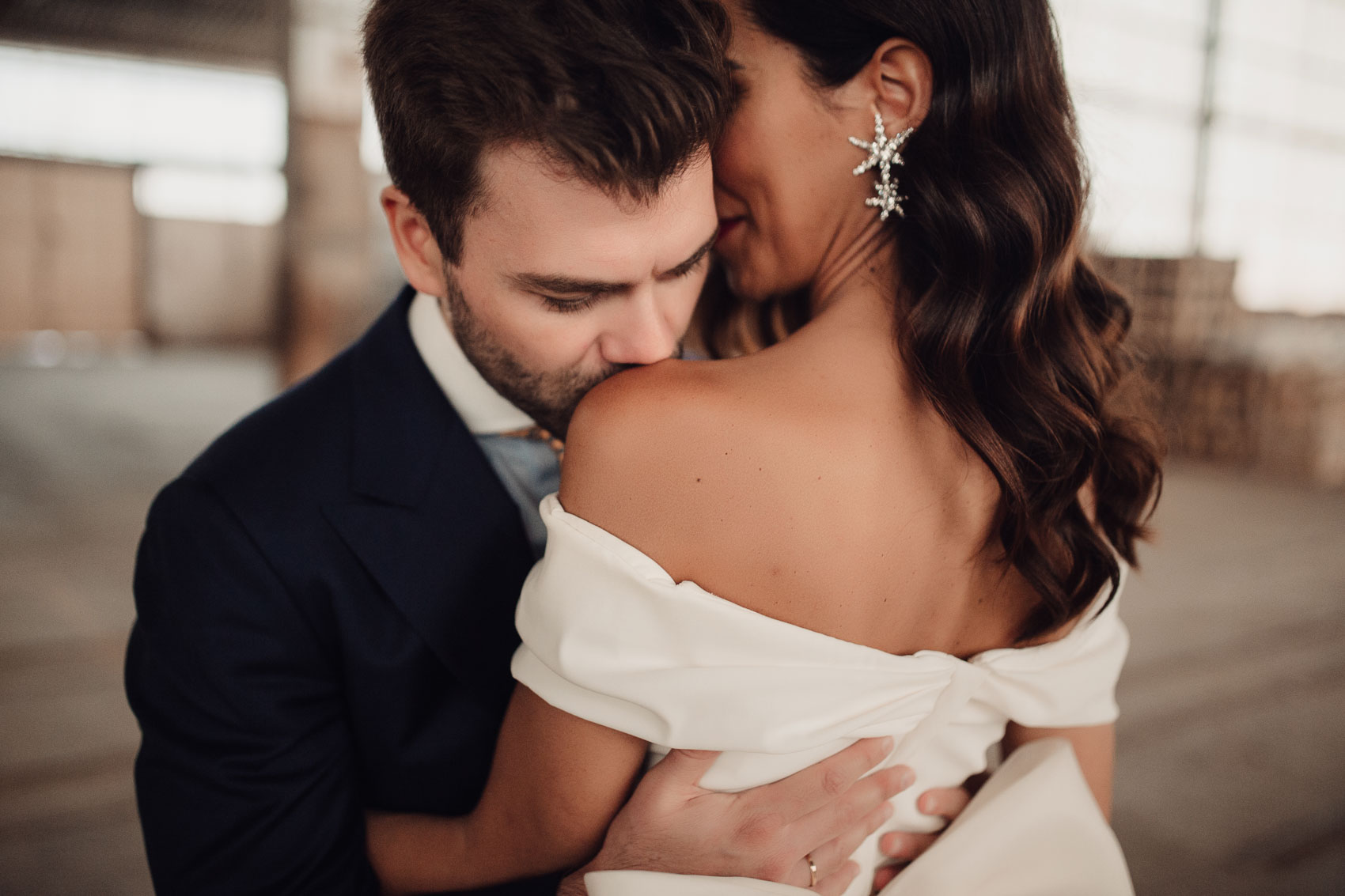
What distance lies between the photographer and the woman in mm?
853

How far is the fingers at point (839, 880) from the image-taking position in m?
0.99

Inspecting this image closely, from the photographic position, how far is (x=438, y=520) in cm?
110

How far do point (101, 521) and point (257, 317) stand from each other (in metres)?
9.31

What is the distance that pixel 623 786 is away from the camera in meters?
0.96

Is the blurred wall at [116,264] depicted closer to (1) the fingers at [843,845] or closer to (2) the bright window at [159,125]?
(2) the bright window at [159,125]

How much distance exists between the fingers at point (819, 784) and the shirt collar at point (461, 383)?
0.55m

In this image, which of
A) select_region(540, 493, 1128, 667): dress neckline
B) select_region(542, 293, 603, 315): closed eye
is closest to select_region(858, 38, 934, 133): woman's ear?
select_region(542, 293, 603, 315): closed eye

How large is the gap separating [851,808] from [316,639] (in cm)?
60

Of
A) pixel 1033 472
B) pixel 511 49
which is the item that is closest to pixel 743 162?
pixel 511 49

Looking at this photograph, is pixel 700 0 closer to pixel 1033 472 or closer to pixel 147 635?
pixel 1033 472

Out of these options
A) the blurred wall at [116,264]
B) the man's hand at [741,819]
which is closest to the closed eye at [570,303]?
the man's hand at [741,819]

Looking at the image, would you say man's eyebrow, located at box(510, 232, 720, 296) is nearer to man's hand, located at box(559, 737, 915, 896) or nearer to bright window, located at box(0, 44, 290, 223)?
man's hand, located at box(559, 737, 915, 896)

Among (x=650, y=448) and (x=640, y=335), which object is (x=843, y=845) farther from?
(x=640, y=335)

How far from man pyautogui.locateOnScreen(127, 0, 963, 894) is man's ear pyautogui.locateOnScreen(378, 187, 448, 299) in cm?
4
